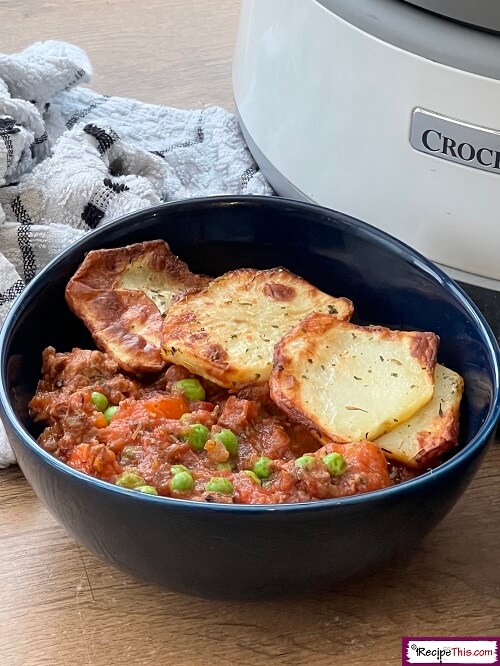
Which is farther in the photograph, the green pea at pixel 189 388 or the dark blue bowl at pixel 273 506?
the green pea at pixel 189 388

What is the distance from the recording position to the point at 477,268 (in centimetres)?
88

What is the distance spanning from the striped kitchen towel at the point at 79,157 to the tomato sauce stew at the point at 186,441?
0.11 meters

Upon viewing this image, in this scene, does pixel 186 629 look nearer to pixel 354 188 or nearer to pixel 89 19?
pixel 354 188

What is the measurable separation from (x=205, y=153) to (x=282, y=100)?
25 centimetres

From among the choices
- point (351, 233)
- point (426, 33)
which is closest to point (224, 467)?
point (351, 233)

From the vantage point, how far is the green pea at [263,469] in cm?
73

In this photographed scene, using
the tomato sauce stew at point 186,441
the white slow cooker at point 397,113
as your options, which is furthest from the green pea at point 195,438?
the white slow cooker at point 397,113

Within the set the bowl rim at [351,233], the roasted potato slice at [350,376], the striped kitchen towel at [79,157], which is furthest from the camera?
the striped kitchen towel at [79,157]

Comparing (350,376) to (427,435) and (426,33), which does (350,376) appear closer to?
(427,435)

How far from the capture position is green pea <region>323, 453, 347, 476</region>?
0.71 metres

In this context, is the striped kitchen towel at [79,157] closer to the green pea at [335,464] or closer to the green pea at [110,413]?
the green pea at [110,413]

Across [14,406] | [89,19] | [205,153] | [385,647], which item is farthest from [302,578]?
[89,19]

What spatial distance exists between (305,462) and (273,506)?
79mm

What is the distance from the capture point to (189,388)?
31.4 inches
